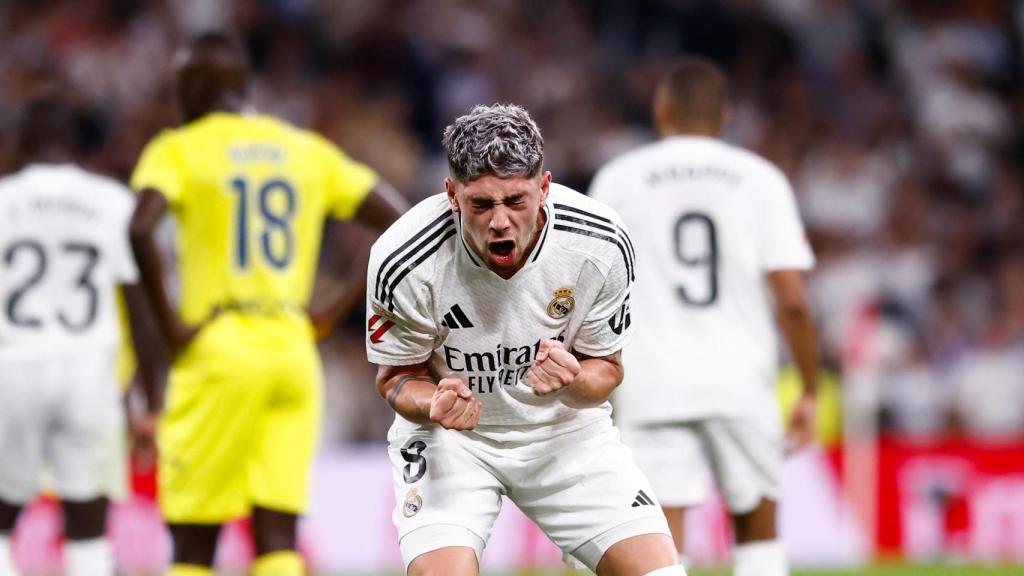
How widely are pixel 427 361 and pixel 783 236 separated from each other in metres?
2.06

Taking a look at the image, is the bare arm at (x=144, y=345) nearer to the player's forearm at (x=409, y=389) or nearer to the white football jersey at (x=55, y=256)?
the white football jersey at (x=55, y=256)

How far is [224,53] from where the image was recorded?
6.30 m

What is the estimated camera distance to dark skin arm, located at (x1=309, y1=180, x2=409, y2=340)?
6559 mm

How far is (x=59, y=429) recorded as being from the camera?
719cm

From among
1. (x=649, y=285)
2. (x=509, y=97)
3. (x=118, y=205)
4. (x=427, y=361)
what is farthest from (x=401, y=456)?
(x=509, y=97)

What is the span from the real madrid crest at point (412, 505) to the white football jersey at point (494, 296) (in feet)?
1.07

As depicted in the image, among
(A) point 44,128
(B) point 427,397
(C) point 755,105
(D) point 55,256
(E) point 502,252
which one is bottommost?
(B) point 427,397

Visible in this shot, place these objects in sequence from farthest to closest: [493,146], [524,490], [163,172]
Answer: [163,172] → [524,490] → [493,146]

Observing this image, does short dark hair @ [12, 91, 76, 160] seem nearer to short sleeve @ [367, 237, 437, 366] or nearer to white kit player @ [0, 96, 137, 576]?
white kit player @ [0, 96, 137, 576]

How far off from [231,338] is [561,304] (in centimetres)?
205

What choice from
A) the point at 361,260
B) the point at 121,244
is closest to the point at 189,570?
the point at 361,260

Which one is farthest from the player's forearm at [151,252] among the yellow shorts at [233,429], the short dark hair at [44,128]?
the short dark hair at [44,128]

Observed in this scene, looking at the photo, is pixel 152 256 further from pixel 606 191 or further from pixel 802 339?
pixel 802 339

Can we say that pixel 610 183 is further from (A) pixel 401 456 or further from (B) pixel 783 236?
(A) pixel 401 456
